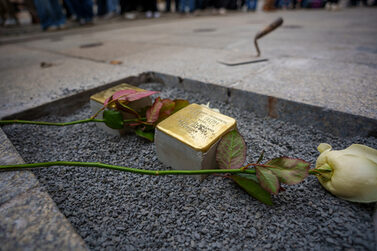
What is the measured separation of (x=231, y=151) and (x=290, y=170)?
20 cm

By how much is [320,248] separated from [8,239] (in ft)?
2.73

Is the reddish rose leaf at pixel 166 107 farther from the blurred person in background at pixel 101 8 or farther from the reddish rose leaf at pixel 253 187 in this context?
the blurred person in background at pixel 101 8

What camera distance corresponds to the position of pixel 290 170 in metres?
0.69

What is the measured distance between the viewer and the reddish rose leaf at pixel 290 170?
670 millimetres

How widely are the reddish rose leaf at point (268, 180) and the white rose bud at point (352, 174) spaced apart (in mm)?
207

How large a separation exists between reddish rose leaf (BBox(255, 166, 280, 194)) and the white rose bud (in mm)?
207

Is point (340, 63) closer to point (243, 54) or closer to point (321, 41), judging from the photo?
point (243, 54)

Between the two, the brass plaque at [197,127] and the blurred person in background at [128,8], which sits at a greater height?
the blurred person in background at [128,8]

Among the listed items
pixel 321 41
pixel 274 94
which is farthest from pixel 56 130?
pixel 321 41

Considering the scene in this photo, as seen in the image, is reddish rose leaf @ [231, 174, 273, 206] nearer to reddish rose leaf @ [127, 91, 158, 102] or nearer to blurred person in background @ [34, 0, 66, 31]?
reddish rose leaf @ [127, 91, 158, 102]

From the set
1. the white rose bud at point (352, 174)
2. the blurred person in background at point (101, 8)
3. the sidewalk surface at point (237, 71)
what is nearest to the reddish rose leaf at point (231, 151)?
the white rose bud at point (352, 174)

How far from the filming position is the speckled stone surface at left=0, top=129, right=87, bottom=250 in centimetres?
52

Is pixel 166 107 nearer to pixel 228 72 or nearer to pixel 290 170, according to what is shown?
pixel 290 170

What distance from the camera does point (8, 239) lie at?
1.73 ft
